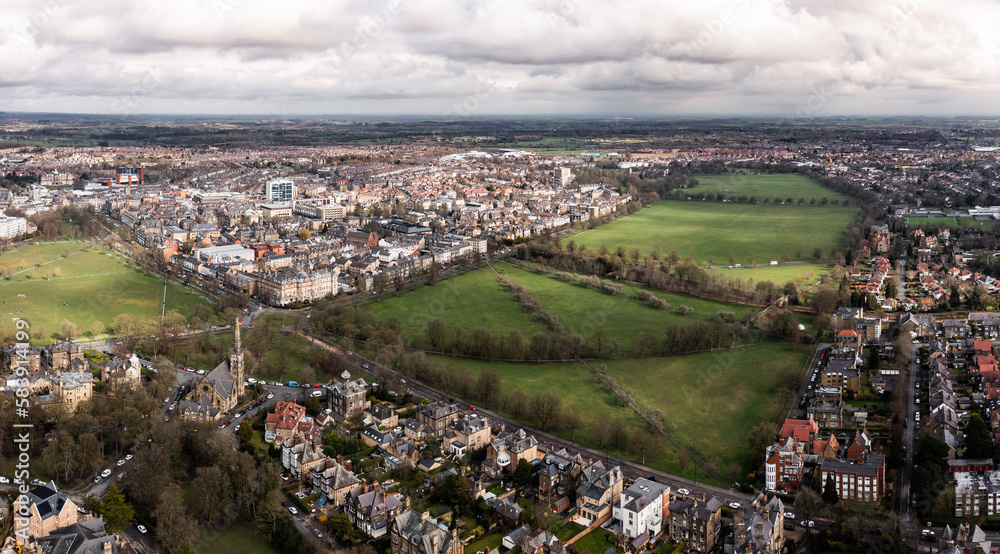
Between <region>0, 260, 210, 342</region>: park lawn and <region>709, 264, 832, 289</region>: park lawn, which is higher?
<region>709, 264, 832, 289</region>: park lawn

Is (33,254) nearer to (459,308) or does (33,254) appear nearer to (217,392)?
(459,308)

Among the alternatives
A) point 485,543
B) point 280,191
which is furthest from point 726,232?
point 485,543

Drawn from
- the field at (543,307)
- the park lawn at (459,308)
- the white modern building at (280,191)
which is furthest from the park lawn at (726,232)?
the white modern building at (280,191)

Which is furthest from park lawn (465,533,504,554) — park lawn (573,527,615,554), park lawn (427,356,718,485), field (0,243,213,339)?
field (0,243,213,339)

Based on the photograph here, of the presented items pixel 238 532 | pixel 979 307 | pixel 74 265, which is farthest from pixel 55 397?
pixel 979 307

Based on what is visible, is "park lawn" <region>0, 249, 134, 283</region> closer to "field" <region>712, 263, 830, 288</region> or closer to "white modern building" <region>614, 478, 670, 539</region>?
"field" <region>712, 263, 830, 288</region>

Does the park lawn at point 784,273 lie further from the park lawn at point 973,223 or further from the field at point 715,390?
the park lawn at point 973,223

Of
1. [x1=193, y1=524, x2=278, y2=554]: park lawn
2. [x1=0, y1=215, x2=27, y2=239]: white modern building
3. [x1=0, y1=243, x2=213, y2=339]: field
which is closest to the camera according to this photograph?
[x1=193, y1=524, x2=278, y2=554]: park lawn
